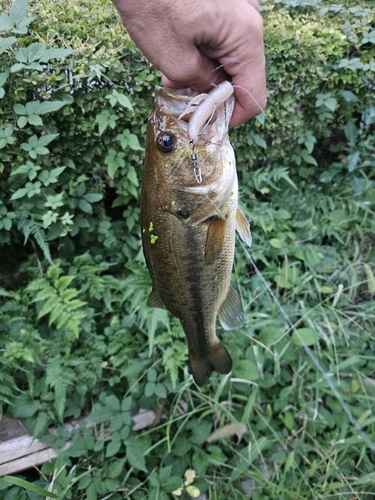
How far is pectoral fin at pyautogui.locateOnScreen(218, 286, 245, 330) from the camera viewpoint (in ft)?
5.13

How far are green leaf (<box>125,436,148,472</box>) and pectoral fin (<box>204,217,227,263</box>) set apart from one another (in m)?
1.23

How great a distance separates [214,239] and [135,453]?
1.33m

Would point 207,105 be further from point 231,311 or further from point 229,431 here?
point 229,431

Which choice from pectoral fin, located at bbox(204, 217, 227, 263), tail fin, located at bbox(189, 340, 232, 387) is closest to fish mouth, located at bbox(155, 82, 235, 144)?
pectoral fin, located at bbox(204, 217, 227, 263)

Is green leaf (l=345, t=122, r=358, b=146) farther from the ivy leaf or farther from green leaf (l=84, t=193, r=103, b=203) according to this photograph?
the ivy leaf

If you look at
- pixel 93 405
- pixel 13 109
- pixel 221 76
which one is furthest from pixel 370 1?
pixel 93 405

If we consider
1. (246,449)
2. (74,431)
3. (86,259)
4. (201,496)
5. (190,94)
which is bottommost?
(201,496)

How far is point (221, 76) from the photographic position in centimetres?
121

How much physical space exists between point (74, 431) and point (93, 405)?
6.6 inches

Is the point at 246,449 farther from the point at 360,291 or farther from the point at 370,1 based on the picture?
the point at 370,1

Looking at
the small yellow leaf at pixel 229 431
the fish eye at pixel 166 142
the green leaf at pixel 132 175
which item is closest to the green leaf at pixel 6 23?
the green leaf at pixel 132 175

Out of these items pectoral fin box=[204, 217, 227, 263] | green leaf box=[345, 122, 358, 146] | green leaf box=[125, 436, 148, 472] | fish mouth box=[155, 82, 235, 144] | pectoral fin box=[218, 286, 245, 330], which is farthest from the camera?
green leaf box=[345, 122, 358, 146]

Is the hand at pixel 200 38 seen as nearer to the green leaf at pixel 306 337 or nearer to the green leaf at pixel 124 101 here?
the green leaf at pixel 124 101

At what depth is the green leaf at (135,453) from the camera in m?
1.86
